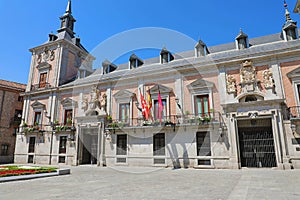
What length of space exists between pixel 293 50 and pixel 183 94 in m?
7.90

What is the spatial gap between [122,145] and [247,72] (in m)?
11.2

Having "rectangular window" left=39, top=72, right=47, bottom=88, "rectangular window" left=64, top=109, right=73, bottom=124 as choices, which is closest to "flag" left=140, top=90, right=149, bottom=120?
"rectangular window" left=64, top=109, right=73, bottom=124

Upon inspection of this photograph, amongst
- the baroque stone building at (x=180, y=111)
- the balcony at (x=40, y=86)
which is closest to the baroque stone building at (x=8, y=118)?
the baroque stone building at (x=180, y=111)

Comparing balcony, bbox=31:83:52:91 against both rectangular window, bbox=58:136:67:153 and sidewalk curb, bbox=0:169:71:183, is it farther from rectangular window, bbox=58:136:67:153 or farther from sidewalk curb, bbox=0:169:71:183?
sidewalk curb, bbox=0:169:71:183

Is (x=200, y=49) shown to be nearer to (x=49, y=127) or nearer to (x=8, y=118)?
(x=49, y=127)

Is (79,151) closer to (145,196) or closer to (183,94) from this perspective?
(183,94)

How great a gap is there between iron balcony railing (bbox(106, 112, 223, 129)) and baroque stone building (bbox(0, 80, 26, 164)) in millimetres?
15164

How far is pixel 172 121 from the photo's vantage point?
1556 centimetres

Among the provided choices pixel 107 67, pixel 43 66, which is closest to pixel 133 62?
pixel 107 67

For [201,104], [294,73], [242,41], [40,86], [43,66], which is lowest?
[201,104]

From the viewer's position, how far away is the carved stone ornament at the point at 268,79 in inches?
523

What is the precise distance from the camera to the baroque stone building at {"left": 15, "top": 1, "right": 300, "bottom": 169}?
13.2 meters

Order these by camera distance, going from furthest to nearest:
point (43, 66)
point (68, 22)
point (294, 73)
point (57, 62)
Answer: point (68, 22) → point (43, 66) → point (57, 62) → point (294, 73)

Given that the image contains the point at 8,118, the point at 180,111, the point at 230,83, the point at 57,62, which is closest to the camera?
the point at 230,83
